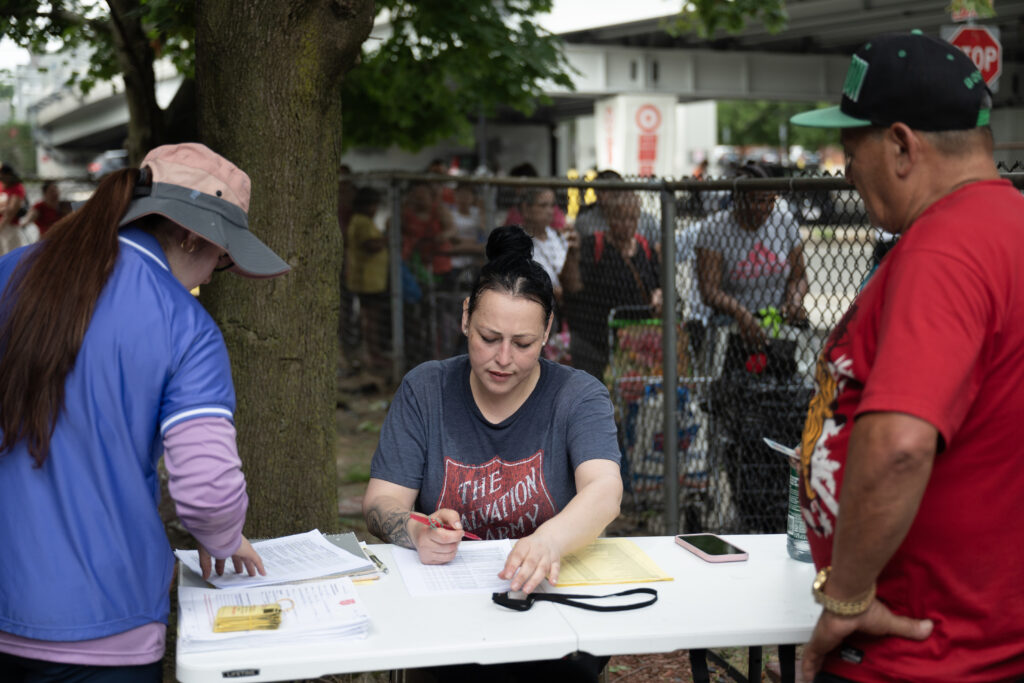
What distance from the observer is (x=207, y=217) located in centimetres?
235

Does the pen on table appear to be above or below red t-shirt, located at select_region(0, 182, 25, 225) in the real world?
below

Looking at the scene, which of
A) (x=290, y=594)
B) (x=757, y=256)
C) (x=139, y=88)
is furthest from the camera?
(x=139, y=88)

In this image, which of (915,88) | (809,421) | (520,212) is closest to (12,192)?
(520,212)

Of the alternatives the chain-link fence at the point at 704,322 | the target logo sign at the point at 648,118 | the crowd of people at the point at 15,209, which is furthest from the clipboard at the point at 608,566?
the target logo sign at the point at 648,118

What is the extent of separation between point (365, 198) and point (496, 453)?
7.94m

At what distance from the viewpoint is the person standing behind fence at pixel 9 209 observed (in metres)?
13.2

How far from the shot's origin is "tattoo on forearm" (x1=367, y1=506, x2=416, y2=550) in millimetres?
2861

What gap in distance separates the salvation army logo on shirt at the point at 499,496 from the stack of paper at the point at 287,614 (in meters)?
0.64

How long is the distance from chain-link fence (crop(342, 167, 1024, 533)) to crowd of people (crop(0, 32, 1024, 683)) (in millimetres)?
1870

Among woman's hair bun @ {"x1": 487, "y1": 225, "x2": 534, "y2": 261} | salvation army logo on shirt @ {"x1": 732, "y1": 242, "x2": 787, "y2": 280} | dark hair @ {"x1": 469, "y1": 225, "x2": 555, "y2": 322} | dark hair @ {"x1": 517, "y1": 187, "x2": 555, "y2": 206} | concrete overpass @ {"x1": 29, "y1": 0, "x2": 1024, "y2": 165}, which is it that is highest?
concrete overpass @ {"x1": 29, "y1": 0, "x2": 1024, "y2": 165}

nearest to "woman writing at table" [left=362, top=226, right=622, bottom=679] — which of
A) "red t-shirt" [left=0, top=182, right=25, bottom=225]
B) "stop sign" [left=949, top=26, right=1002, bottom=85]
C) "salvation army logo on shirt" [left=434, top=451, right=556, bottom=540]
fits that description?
"salvation army logo on shirt" [left=434, top=451, right=556, bottom=540]

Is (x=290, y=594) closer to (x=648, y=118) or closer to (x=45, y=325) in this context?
(x=45, y=325)

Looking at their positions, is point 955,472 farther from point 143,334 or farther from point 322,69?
point 322,69

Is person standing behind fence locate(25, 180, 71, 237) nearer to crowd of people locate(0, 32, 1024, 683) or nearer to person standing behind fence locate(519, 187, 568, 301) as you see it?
person standing behind fence locate(519, 187, 568, 301)
